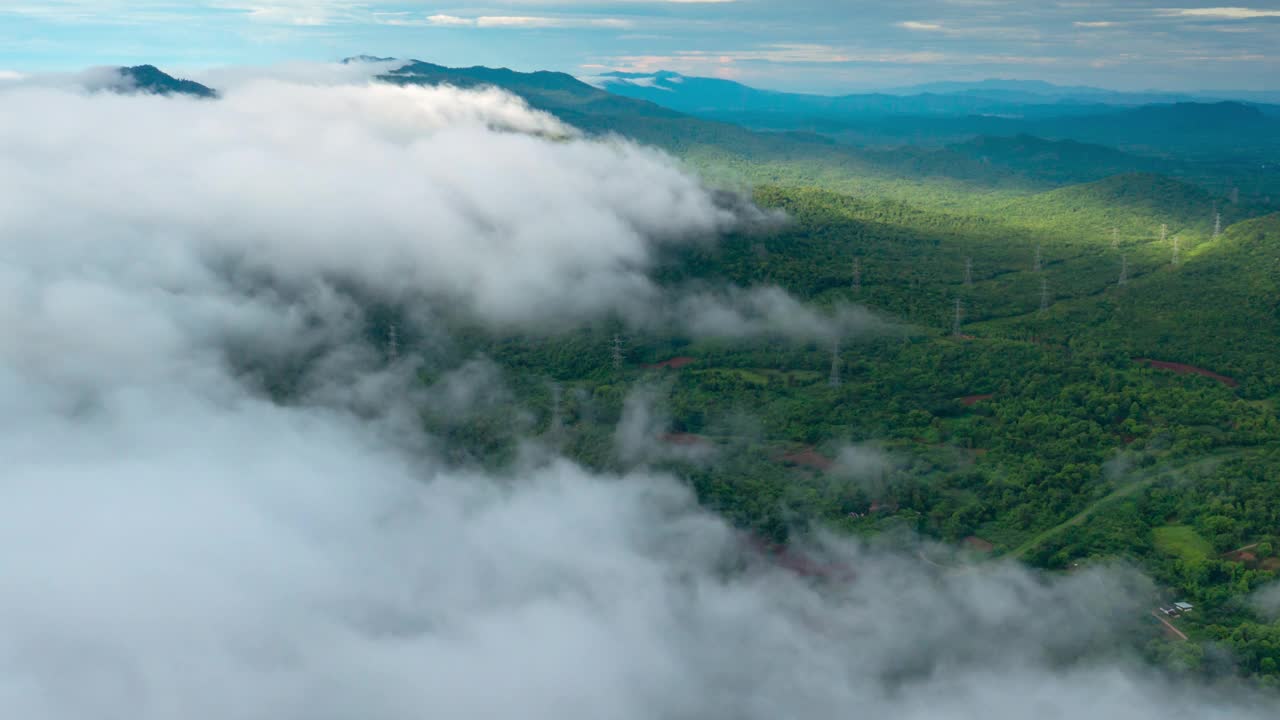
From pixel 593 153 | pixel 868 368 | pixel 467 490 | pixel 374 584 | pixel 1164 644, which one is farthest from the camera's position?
pixel 593 153

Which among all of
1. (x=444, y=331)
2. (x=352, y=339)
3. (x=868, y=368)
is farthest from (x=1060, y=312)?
(x=352, y=339)

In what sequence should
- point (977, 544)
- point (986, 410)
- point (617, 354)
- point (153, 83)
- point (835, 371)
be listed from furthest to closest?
point (153, 83) < point (617, 354) < point (835, 371) < point (986, 410) < point (977, 544)

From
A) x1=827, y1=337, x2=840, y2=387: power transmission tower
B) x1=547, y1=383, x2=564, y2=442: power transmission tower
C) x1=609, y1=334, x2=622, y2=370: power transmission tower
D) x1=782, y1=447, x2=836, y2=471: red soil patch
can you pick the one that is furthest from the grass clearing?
x1=609, y1=334, x2=622, y2=370: power transmission tower

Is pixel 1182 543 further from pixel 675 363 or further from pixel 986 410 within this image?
pixel 675 363

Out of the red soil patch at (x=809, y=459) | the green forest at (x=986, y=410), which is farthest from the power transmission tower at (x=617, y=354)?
the red soil patch at (x=809, y=459)

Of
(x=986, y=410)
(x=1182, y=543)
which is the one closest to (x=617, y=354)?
(x=986, y=410)

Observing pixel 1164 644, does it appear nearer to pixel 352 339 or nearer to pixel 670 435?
pixel 670 435

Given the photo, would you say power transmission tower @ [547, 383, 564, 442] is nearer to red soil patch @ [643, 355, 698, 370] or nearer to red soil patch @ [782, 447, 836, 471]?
red soil patch @ [643, 355, 698, 370]
